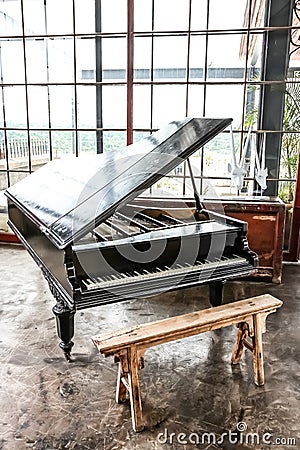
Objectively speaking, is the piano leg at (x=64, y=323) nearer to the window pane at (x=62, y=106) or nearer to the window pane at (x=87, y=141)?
the window pane at (x=87, y=141)

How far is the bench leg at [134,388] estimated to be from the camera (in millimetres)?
2004

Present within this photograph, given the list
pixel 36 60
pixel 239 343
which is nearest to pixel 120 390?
pixel 239 343

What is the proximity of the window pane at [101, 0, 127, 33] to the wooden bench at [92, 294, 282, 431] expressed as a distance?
337 cm

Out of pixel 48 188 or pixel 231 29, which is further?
pixel 231 29

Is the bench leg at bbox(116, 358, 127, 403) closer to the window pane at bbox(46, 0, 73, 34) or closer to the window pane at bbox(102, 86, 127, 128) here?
the window pane at bbox(102, 86, 127, 128)

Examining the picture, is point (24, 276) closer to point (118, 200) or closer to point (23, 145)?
point (23, 145)

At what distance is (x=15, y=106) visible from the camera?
483cm

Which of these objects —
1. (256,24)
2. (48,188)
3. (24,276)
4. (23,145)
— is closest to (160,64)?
(256,24)

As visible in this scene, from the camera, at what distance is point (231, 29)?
4.16m

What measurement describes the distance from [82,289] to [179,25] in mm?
3235

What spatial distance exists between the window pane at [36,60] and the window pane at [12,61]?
0.08 meters

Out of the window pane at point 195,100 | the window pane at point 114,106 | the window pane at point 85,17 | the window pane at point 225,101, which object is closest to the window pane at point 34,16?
the window pane at point 85,17

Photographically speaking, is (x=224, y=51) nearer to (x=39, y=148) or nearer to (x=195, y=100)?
(x=195, y=100)
